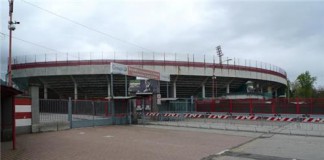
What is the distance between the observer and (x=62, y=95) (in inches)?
2306

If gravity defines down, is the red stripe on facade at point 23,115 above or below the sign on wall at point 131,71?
below

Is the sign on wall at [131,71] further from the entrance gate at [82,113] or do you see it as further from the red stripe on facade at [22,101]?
the red stripe on facade at [22,101]

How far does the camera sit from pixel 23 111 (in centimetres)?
1697

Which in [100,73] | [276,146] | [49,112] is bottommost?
[276,146]

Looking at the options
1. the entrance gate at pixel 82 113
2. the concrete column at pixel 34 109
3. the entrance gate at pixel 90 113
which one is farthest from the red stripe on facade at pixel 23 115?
the entrance gate at pixel 90 113

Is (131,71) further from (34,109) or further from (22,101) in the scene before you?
(22,101)

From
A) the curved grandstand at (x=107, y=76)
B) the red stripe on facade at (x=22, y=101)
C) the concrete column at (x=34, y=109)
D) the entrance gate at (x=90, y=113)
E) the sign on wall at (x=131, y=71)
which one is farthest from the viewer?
the curved grandstand at (x=107, y=76)

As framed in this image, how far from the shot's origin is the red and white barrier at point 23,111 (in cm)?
1647

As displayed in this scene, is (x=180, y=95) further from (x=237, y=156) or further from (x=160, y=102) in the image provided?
(x=237, y=156)

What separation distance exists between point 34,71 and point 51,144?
140 feet

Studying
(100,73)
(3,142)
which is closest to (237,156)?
(3,142)

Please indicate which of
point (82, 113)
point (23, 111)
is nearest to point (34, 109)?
point (23, 111)

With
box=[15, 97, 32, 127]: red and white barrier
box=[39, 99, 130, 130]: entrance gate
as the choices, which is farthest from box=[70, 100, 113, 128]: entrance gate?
box=[15, 97, 32, 127]: red and white barrier

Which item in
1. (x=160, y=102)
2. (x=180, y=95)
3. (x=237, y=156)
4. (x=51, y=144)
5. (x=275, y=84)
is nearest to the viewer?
(x=237, y=156)
